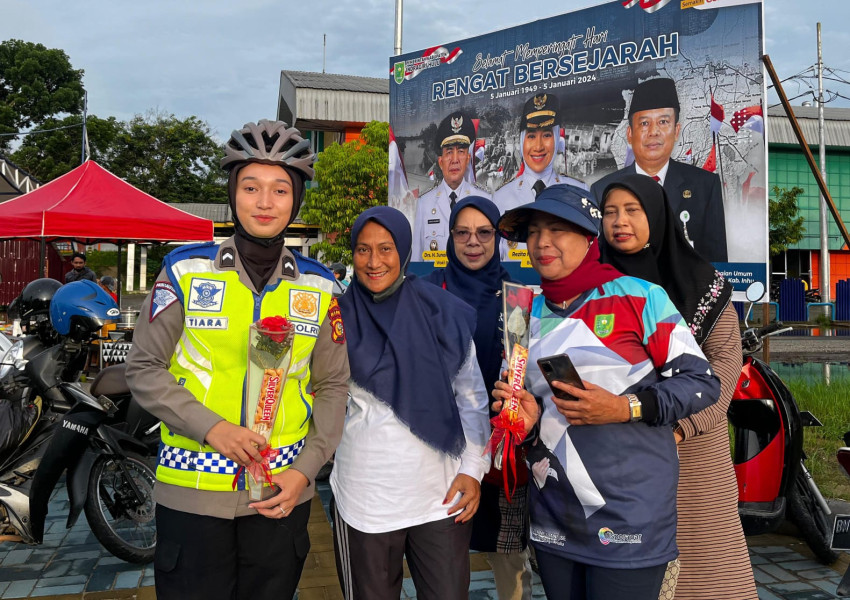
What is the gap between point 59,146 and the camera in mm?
35469

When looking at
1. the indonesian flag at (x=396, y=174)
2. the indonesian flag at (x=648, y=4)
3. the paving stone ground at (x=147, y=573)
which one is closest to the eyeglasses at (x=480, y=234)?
the paving stone ground at (x=147, y=573)

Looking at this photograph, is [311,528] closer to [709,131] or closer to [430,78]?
[709,131]

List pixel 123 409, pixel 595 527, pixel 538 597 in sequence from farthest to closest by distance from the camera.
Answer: pixel 123 409 → pixel 538 597 → pixel 595 527

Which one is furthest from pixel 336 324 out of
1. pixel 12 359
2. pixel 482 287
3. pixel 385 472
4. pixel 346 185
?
pixel 346 185

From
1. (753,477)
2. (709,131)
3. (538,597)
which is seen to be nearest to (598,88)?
(709,131)

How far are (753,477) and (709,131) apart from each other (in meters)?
2.16

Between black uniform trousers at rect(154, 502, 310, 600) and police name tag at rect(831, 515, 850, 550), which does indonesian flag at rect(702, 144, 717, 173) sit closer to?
police name tag at rect(831, 515, 850, 550)

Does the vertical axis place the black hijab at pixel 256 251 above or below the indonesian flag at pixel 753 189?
below

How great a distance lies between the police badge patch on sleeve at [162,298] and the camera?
1.87m

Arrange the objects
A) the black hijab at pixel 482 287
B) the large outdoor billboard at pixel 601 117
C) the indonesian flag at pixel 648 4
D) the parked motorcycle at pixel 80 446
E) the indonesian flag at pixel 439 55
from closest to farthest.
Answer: the black hijab at pixel 482 287
the parked motorcycle at pixel 80 446
the large outdoor billboard at pixel 601 117
the indonesian flag at pixel 648 4
the indonesian flag at pixel 439 55

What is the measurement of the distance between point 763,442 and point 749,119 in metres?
1.98

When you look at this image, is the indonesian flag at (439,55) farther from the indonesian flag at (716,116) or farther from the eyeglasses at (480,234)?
the eyeglasses at (480,234)

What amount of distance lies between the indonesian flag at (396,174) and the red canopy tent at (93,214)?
3.85m

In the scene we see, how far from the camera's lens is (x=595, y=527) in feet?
5.95
